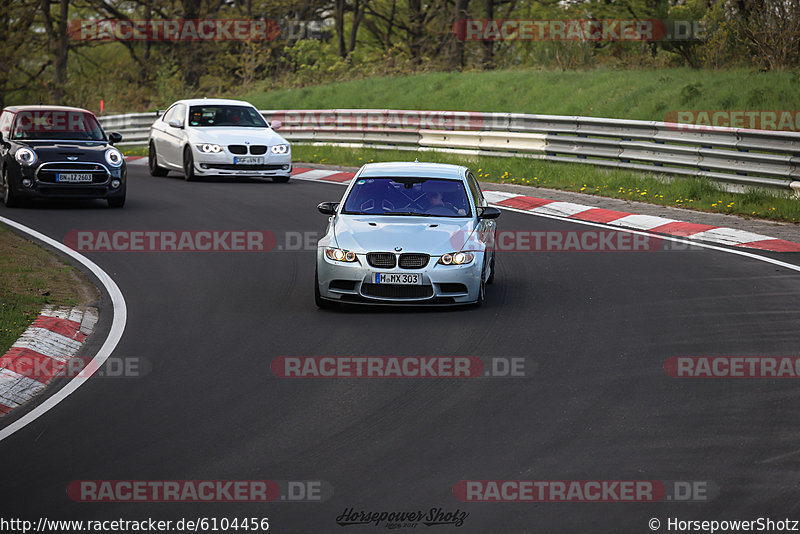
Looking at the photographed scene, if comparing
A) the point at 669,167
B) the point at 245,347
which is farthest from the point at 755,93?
the point at 245,347

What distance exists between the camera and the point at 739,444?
23.6ft

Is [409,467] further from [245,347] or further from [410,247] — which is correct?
[410,247]

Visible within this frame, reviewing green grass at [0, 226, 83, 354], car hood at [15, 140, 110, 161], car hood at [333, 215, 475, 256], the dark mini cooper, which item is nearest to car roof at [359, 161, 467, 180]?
car hood at [333, 215, 475, 256]

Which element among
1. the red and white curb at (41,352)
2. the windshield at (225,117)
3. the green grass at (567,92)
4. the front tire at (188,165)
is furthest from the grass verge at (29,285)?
the green grass at (567,92)

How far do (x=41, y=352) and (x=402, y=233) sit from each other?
149 inches

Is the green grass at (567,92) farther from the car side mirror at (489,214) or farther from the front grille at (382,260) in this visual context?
the front grille at (382,260)

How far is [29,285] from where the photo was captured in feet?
41.2

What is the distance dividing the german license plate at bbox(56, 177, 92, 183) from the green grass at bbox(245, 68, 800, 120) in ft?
39.9

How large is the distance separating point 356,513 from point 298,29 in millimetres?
52758

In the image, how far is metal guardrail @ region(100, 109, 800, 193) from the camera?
63.1 feet

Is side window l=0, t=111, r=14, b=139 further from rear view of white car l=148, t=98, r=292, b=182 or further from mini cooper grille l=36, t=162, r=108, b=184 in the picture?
rear view of white car l=148, t=98, r=292, b=182

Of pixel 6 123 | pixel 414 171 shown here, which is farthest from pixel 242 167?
pixel 414 171

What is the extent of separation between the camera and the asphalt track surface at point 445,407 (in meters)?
6.28

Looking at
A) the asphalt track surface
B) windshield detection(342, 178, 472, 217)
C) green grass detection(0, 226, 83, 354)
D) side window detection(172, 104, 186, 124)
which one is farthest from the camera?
side window detection(172, 104, 186, 124)
